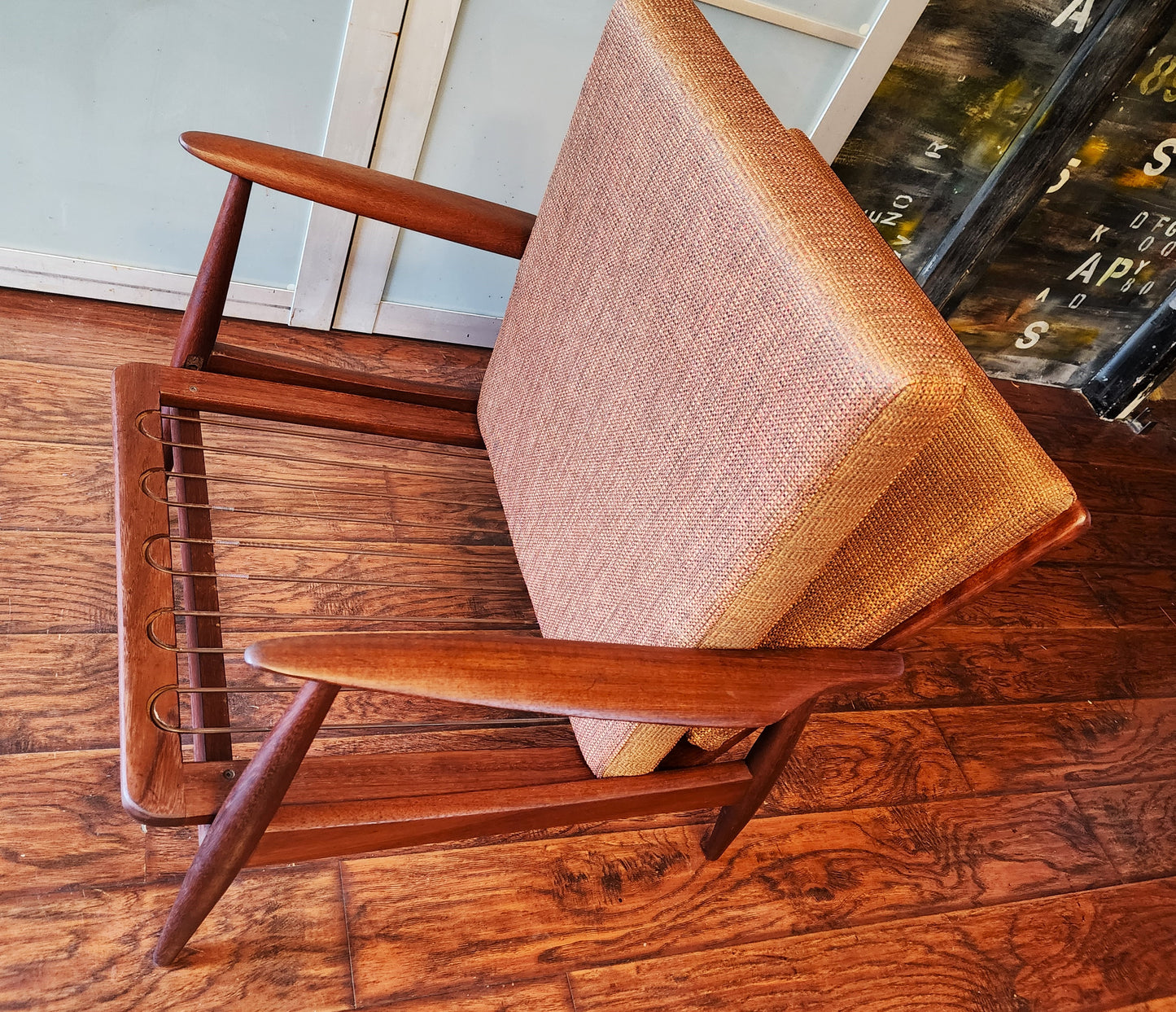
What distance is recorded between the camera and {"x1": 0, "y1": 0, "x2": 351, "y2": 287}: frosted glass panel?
4.76ft

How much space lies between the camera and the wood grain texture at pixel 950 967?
1245 millimetres

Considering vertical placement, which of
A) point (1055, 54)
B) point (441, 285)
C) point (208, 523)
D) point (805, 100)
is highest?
point (1055, 54)

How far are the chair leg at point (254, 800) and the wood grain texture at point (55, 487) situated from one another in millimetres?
641

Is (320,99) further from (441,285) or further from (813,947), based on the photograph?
(813,947)

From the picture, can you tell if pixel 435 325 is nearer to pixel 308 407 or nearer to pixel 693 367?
pixel 308 407

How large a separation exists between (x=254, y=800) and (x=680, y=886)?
68 centimetres

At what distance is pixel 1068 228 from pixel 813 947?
176 cm

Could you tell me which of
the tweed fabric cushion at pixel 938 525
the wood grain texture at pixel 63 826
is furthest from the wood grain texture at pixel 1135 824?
the wood grain texture at pixel 63 826

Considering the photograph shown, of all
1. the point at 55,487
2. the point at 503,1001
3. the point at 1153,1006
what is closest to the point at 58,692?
the point at 55,487

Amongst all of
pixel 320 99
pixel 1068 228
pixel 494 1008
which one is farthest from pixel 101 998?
pixel 1068 228

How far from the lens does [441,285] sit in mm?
1896

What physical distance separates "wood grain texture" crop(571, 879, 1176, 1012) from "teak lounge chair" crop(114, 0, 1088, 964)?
0.20 metres

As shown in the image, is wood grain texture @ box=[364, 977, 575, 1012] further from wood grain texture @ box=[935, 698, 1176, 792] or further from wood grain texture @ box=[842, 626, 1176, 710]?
wood grain texture @ box=[935, 698, 1176, 792]

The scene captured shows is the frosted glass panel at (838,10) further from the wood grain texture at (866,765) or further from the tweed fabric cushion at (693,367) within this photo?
the wood grain texture at (866,765)
